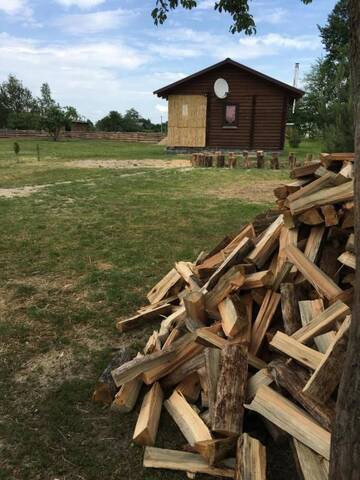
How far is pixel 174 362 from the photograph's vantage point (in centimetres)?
291

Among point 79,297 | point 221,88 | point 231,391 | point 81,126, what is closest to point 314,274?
point 231,391

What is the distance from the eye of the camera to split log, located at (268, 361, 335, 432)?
2.17m

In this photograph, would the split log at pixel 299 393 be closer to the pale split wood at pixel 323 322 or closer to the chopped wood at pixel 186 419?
the pale split wood at pixel 323 322

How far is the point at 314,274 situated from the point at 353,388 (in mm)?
1494

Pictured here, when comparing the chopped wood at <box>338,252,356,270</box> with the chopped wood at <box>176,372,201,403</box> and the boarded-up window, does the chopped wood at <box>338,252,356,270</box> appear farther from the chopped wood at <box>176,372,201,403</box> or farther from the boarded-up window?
the boarded-up window

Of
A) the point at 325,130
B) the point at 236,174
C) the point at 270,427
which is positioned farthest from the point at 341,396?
the point at 236,174

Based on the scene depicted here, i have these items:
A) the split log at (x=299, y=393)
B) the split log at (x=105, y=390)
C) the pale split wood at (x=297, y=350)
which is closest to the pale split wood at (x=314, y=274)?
the pale split wood at (x=297, y=350)

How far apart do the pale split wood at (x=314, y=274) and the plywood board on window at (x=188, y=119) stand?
2114 centimetres

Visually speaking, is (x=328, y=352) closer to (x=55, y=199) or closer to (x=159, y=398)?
(x=159, y=398)

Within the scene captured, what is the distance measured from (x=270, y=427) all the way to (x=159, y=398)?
0.76m

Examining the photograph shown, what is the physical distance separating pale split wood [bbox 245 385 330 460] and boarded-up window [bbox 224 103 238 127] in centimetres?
2224

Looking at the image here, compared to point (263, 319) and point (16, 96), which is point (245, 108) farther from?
point (16, 96)

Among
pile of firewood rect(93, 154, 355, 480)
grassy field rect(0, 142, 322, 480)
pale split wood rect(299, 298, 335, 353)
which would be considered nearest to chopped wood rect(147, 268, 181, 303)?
grassy field rect(0, 142, 322, 480)

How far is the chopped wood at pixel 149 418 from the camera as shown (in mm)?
2477
